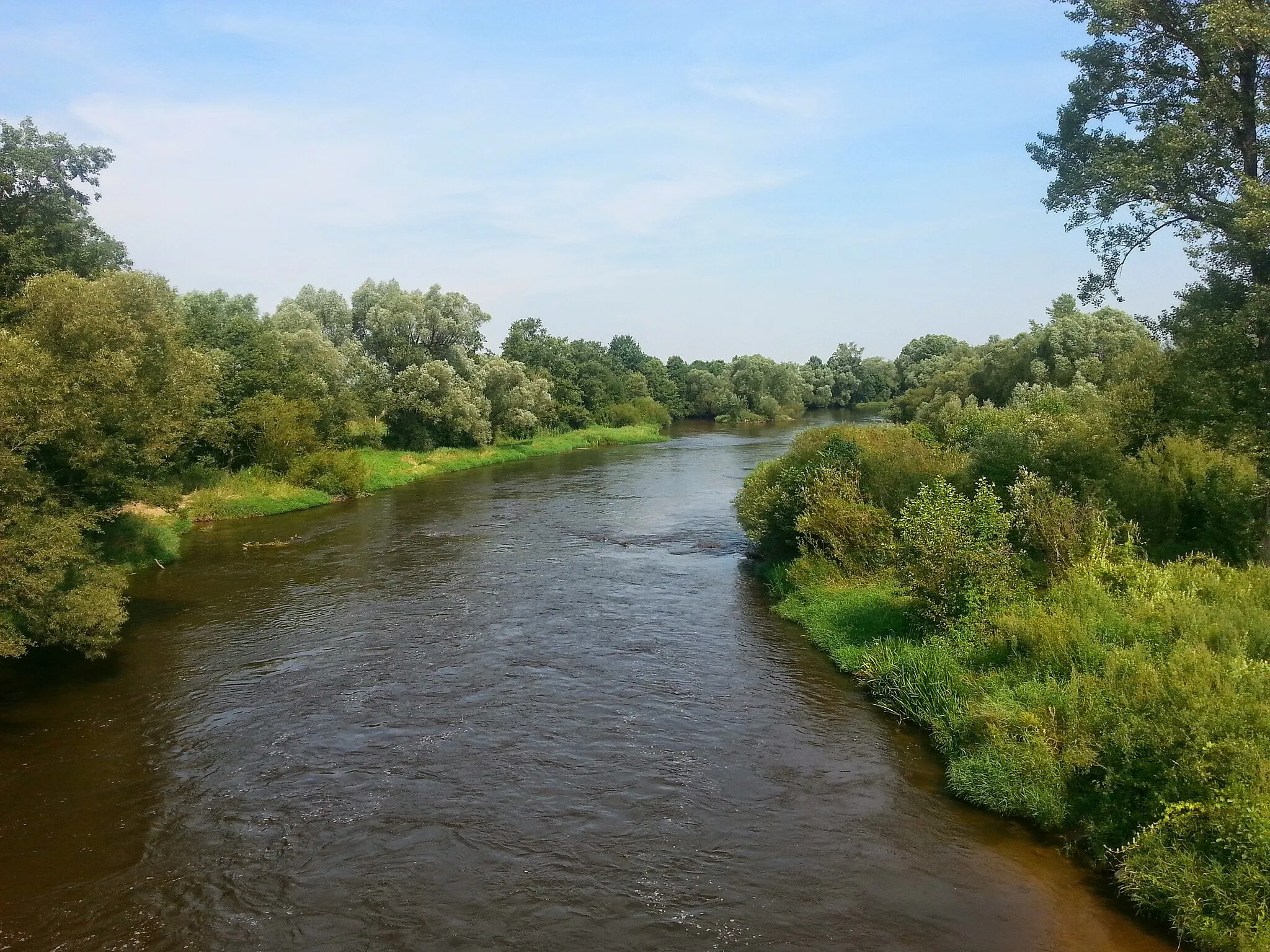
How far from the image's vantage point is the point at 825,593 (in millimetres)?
23922

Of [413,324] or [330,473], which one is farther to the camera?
[413,324]

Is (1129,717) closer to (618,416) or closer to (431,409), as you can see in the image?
(431,409)

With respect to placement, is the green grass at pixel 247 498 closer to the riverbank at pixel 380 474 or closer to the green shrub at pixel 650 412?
the riverbank at pixel 380 474

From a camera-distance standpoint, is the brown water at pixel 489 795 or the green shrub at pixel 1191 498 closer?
the brown water at pixel 489 795

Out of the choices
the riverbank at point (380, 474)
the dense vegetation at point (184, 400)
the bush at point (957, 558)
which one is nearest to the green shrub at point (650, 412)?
the dense vegetation at point (184, 400)

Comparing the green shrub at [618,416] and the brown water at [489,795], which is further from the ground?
the green shrub at [618,416]

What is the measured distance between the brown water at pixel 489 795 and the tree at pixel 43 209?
11700 mm

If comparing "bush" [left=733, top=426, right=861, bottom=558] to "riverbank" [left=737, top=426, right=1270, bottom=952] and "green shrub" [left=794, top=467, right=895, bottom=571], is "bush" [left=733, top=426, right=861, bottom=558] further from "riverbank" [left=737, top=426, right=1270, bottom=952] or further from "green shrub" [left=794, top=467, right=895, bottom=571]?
"riverbank" [left=737, top=426, right=1270, bottom=952]

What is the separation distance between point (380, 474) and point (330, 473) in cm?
598

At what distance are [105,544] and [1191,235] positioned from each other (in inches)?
1280

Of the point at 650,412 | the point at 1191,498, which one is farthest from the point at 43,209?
the point at 650,412

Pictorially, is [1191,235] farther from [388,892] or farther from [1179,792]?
[388,892]

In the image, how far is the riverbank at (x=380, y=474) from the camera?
40688mm

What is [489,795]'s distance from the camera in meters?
14.0
